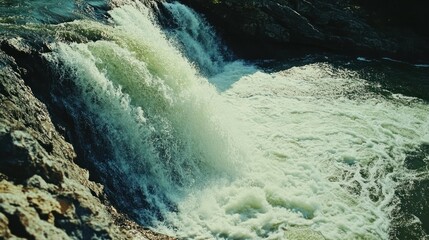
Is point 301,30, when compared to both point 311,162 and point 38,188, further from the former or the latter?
point 38,188

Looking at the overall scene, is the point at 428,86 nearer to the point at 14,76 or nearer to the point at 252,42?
the point at 252,42

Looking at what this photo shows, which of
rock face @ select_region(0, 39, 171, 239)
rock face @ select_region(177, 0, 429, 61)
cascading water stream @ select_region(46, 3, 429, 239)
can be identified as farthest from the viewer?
rock face @ select_region(177, 0, 429, 61)

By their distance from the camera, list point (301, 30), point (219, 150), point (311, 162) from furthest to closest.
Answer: point (301, 30) < point (311, 162) < point (219, 150)

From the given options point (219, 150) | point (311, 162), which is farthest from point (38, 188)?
point (311, 162)

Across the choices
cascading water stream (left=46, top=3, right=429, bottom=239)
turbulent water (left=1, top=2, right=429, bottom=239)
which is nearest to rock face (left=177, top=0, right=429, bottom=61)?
turbulent water (left=1, top=2, right=429, bottom=239)

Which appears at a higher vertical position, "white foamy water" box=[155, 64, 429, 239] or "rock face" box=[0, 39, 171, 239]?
"rock face" box=[0, 39, 171, 239]

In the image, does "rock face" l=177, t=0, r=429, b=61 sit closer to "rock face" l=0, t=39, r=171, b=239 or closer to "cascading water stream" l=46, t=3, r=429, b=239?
"cascading water stream" l=46, t=3, r=429, b=239
